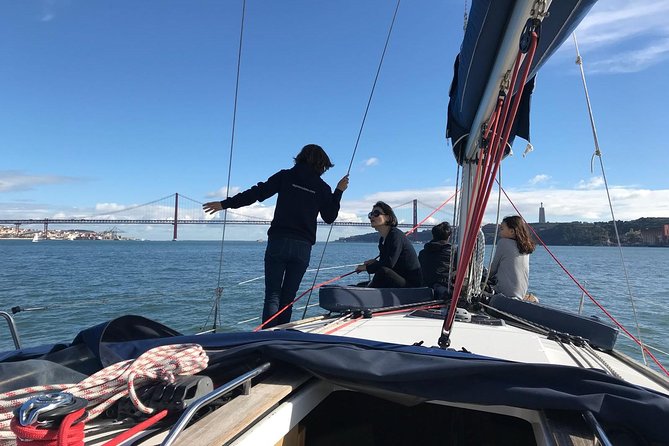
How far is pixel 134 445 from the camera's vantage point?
83 centimetres

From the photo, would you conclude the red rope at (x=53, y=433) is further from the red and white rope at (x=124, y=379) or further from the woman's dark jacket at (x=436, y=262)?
the woman's dark jacket at (x=436, y=262)

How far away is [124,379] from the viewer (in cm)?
98

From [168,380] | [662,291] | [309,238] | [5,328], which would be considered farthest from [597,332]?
[662,291]

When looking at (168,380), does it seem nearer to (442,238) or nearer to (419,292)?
(419,292)

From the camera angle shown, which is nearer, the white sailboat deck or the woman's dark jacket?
the white sailboat deck

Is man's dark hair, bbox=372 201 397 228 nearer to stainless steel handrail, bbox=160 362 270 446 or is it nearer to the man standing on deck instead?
the man standing on deck

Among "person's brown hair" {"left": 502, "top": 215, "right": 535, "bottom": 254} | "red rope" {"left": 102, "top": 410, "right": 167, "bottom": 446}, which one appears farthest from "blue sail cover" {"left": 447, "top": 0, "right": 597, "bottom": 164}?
"red rope" {"left": 102, "top": 410, "right": 167, "bottom": 446}

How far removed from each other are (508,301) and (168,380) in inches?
86.0

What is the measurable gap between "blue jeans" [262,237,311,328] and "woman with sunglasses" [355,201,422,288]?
76cm

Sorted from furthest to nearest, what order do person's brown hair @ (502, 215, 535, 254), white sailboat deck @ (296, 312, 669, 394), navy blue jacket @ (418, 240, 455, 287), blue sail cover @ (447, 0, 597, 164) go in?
navy blue jacket @ (418, 240, 455, 287) < person's brown hair @ (502, 215, 535, 254) < white sailboat deck @ (296, 312, 669, 394) < blue sail cover @ (447, 0, 597, 164)

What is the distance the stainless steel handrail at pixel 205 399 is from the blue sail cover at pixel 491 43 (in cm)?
141

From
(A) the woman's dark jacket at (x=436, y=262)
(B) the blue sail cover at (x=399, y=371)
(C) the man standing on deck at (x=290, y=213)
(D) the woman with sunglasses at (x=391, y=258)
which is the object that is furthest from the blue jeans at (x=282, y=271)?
(B) the blue sail cover at (x=399, y=371)

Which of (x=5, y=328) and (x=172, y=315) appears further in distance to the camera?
(x=172, y=315)

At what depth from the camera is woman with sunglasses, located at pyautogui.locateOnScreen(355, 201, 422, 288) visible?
3209 millimetres
